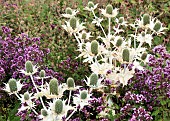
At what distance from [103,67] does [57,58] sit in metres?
1.05

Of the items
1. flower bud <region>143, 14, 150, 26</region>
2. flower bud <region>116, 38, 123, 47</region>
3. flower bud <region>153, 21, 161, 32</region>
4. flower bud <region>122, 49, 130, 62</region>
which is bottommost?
flower bud <region>122, 49, 130, 62</region>

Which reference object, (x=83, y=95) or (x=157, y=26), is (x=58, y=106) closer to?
(x=83, y=95)

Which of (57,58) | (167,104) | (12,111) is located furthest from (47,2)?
(167,104)

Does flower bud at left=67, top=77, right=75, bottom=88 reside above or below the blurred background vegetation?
below

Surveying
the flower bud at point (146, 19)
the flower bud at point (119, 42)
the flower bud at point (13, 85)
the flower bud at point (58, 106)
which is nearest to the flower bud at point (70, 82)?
the flower bud at point (58, 106)

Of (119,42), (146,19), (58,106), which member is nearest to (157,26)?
(146,19)

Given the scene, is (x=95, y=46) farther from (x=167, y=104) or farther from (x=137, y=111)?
(x=167, y=104)

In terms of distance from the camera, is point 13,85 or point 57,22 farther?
point 57,22

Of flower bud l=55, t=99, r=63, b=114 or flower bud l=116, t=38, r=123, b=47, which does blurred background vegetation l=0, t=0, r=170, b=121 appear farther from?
flower bud l=55, t=99, r=63, b=114

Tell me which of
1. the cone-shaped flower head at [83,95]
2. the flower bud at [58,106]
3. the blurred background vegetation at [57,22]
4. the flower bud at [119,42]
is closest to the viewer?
the flower bud at [58,106]

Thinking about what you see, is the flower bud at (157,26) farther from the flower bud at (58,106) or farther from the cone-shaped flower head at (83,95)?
the flower bud at (58,106)

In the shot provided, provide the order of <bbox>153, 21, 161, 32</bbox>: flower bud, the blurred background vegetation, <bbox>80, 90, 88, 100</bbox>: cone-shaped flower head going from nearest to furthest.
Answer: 1. <bbox>80, 90, 88, 100</bbox>: cone-shaped flower head
2. <bbox>153, 21, 161, 32</bbox>: flower bud
3. the blurred background vegetation

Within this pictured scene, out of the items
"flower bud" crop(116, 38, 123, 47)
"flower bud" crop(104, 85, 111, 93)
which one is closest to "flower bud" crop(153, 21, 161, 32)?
"flower bud" crop(116, 38, 123, 47)

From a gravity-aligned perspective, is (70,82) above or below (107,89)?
above
